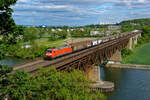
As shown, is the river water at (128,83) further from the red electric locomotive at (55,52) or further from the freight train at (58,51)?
the red electric locomotive at (55,52)

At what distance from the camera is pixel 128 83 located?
41.0 metres

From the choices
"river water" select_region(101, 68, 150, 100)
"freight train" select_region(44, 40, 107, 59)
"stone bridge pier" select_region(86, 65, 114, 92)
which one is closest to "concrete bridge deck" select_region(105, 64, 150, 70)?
"river water" select_region(101, 68, 150, 100)

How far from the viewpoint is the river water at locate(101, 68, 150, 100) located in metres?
33.1

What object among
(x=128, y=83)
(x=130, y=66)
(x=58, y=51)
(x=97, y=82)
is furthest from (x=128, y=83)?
(x=58, y=51)

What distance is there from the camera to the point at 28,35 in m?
102

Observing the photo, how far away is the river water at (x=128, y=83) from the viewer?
33.1m

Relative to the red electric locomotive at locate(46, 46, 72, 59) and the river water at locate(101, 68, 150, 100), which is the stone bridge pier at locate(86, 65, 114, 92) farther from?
the red electric locomotive at locate(46, 46, 72, 59)

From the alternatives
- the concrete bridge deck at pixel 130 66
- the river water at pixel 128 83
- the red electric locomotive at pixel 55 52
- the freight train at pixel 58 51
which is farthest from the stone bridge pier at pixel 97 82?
the concrete bridge deck at pixel 130 66

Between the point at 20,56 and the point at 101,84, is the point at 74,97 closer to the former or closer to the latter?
the point at 101,84

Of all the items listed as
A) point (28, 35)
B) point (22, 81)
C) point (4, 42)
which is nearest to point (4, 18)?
point (4, 42)

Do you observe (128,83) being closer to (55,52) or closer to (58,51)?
(58,51)

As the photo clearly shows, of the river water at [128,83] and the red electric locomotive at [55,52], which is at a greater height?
the red electric locomotive at [55,52]

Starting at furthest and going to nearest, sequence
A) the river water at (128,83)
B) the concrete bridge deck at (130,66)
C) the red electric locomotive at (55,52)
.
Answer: the concrete bridge deck at (130,66)
the river water at (128,83)
the red electric locomotive at (55,52)

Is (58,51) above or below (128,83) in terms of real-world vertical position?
above
